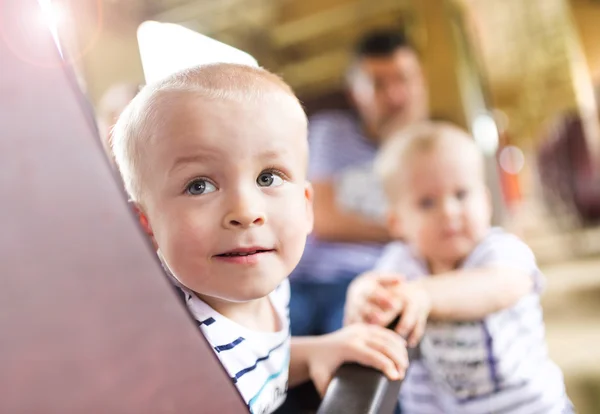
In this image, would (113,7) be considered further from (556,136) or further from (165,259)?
(556,136)

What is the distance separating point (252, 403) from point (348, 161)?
1.58 feet

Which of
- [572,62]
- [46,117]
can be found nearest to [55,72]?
[46,117]

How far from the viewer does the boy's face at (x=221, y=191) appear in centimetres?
26

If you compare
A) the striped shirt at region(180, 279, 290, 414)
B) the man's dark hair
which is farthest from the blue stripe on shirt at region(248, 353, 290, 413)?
the man's dark hair

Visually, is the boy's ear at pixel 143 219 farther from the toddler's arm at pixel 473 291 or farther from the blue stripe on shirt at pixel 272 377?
the toddler's arm at pixel 473 291

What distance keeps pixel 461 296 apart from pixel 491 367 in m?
0.06

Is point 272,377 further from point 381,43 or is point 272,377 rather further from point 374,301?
point 381,43

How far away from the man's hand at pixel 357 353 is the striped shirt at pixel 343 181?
0.59 ft

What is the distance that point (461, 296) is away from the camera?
1.42 ft

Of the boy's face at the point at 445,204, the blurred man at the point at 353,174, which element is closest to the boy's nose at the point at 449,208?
the boy's face at the point at 445,204

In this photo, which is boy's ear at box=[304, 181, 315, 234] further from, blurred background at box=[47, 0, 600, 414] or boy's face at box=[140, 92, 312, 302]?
blurred background at box=[47, 0, 600, 414]

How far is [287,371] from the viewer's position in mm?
339

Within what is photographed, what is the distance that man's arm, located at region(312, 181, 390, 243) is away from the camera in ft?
2.20

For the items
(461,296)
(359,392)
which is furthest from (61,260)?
(461,296)
